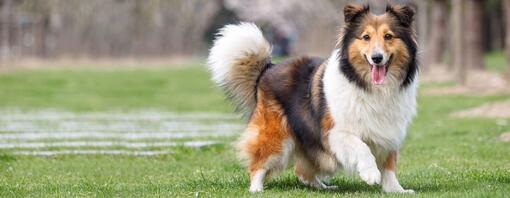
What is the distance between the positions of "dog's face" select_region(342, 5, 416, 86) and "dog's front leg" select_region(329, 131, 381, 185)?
0.51 metres

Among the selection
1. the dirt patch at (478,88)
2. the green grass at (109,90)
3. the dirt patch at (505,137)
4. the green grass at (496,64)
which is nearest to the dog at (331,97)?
the dirt patch at (505,137)

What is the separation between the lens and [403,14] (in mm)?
8523

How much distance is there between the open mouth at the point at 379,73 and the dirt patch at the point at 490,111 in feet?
31.0

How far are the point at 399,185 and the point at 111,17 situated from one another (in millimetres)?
38937

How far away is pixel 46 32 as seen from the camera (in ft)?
150

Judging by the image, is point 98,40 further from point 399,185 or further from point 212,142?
point 399,185

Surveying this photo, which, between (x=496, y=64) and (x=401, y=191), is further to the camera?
(x=496, y=64)

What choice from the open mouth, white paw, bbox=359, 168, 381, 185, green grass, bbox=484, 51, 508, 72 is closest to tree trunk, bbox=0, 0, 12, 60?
green grass, bbox=484, 51, 508, 72

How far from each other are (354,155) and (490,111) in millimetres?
10434

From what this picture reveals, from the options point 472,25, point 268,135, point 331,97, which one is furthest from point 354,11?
point 472,25

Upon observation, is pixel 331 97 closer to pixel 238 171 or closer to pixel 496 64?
pixel 238 171

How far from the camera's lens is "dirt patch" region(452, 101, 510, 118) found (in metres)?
17.7

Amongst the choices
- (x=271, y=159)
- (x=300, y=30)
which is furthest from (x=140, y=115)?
(x=300, y=30)

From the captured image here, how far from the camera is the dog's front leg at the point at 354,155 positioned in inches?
324
